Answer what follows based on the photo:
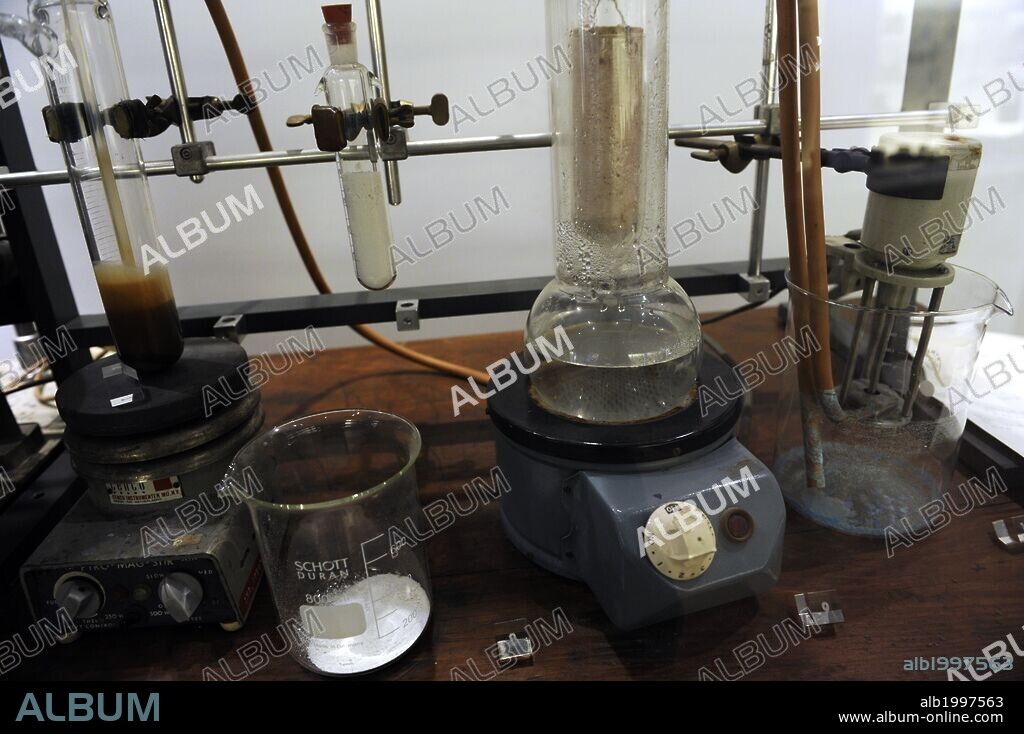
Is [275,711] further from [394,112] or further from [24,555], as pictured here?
[394,112]

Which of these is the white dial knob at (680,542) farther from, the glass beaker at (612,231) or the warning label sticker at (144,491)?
the warning label sticker at (144,491)

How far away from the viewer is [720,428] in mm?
683

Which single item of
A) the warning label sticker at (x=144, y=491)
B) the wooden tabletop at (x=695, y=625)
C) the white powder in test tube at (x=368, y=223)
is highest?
the white powder in test tube at (x=368, y=223)

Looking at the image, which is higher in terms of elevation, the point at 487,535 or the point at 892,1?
the point at 892,1

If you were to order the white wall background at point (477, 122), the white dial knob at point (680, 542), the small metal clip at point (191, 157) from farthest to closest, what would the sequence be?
the white wall background at point (477, 122), the small metal clip at point (191, 157), the white dial knob at point (680, 542)

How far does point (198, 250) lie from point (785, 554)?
1.23 metres

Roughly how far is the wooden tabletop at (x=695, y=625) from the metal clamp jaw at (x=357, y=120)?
0.47m

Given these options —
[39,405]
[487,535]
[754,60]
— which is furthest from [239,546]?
[754,60]

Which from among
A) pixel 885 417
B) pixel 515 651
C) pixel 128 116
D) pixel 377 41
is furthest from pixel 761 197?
pixel 128 116

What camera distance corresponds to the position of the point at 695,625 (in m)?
0.66

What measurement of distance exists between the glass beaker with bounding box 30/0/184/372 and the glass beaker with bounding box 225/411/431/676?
0.20m

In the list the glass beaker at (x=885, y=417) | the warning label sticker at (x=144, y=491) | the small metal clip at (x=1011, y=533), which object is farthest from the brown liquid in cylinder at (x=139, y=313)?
the small metal clip at (x=1011, y=533)

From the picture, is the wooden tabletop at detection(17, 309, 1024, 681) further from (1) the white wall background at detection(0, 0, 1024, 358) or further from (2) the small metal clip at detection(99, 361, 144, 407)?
(1) the white wall background at detection(0, 0, 1024, 358)

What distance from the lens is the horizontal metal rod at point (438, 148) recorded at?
836 millimetres
